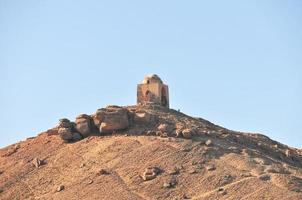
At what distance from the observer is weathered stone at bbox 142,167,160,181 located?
36.4 meters

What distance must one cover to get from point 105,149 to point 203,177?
592 cm

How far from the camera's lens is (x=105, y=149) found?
1551 inches

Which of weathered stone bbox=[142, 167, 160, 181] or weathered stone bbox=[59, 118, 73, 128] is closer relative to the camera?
weathered stone bbox=[142, 167, 160, 181]

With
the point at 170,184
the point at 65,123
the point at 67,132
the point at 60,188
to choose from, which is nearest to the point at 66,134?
the point at 67,132

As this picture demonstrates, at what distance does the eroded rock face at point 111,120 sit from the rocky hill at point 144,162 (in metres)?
0.02

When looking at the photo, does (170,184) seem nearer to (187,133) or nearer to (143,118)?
(187,133)

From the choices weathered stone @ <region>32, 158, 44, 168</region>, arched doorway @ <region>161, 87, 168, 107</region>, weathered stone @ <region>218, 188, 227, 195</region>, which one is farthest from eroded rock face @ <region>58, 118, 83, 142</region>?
weathered stone @ <region>218, 188, 227, 195</region>

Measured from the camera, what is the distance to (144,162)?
37.9 m

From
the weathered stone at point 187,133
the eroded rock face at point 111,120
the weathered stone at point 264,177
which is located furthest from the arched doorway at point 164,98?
the weathered stone at point 264,177

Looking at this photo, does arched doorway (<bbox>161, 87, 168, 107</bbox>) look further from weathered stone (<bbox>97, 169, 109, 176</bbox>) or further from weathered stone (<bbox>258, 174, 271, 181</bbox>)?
weathered stone (<bbox>258, 174, 271, 181</bbox>)

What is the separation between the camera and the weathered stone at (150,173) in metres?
36.4

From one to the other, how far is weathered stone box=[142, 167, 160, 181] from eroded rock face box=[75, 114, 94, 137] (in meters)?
5.92

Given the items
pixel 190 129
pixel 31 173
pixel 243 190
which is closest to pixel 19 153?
pixel 31 173

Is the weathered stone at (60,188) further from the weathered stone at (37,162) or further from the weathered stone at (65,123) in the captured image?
the weathered stone at (65,123)
